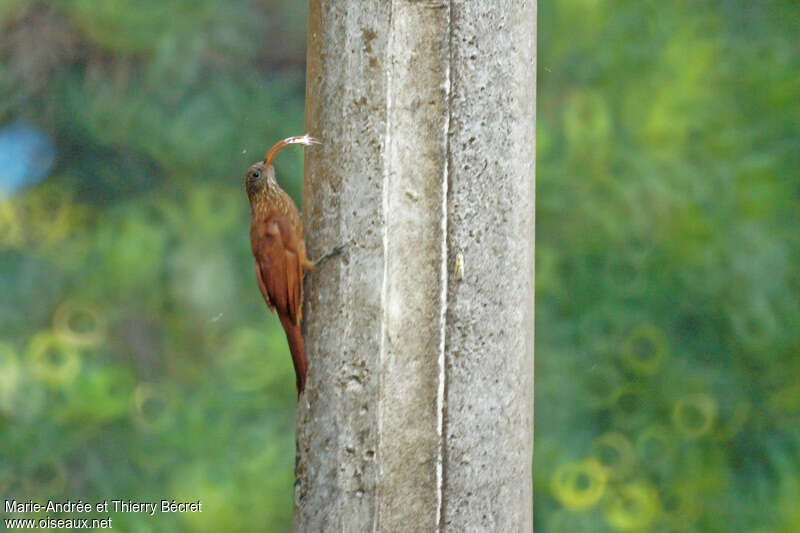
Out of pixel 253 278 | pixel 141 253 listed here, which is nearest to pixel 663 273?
pixel 253 278

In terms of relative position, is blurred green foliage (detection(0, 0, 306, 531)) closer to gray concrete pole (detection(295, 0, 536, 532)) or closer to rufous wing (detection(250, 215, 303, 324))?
rufous wing (detection(250, 215, 303, 324))

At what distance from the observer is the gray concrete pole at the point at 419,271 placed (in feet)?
3.62

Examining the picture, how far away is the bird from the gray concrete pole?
0.04m

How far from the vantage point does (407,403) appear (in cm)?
111

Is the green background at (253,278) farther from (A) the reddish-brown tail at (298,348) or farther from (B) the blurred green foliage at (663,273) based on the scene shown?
(A) the reddish-brown tail at (298,348)

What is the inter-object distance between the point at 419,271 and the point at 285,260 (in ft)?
0.60

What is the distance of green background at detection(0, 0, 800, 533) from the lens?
2.76 metres

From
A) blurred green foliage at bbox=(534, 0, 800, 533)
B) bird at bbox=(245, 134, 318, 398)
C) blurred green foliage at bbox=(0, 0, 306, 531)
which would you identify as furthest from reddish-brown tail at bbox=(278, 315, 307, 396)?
blurred green foliage at bbox=(0, 0, 306, 531)

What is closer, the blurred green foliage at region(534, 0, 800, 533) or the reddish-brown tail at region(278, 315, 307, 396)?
the reddish-brown tail at region(278, 315, 307, 396)

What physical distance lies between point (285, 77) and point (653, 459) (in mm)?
1924

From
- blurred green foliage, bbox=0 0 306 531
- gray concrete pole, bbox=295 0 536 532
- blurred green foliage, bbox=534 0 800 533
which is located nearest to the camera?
gray concrete pole, bbox=295 0 536 532

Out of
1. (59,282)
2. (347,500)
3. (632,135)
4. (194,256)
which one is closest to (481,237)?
(347,500)

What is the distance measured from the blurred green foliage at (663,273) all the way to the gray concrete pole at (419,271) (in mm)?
1677

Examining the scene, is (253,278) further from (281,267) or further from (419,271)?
(419,271)
